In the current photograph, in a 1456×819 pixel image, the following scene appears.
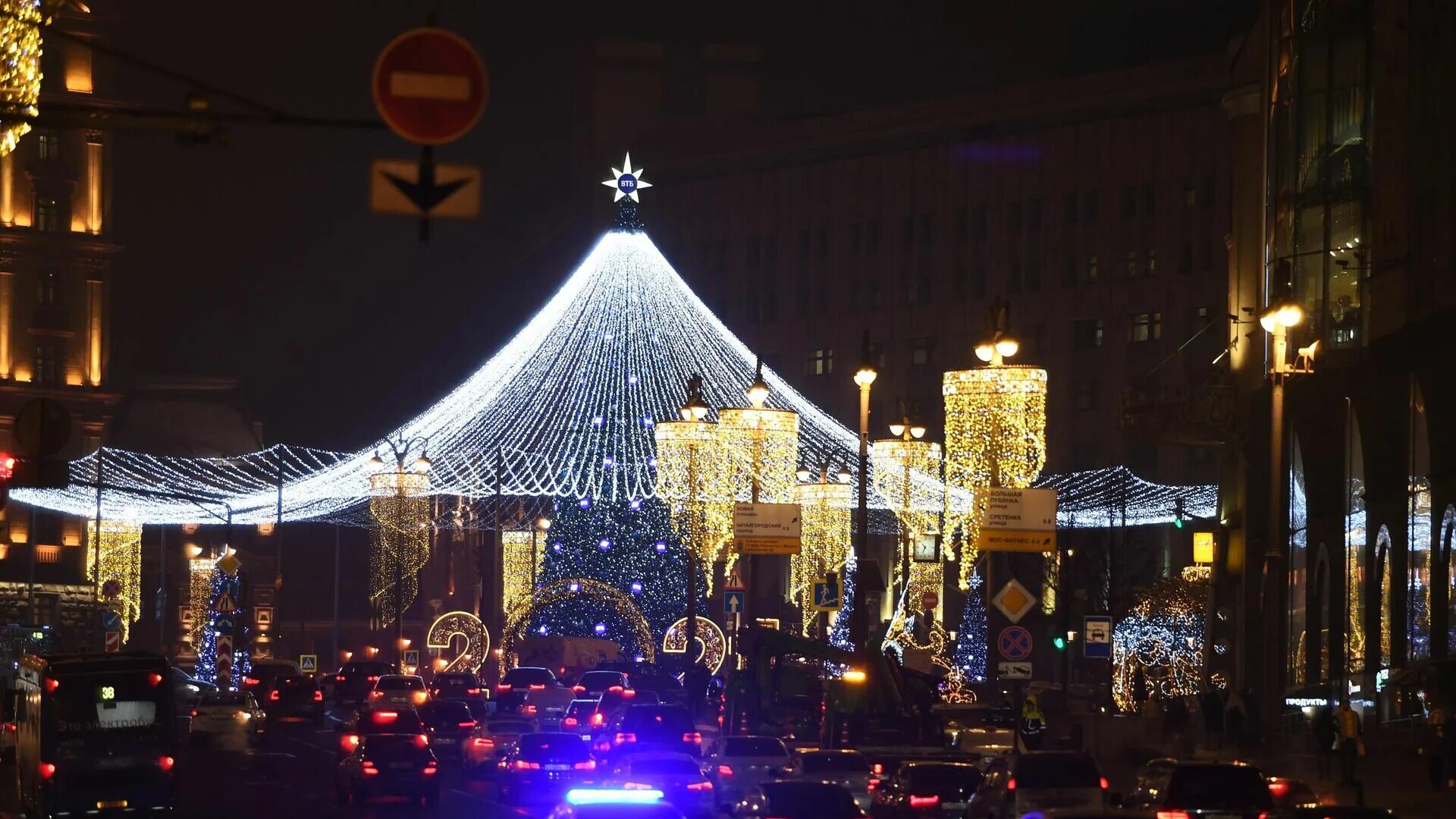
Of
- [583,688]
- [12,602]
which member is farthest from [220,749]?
[12,602]

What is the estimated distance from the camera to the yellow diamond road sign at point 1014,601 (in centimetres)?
3300

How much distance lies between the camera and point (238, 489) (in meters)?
108

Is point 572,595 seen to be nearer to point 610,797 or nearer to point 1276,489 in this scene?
point 1276,489

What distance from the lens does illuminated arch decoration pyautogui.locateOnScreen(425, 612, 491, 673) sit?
7175 cm

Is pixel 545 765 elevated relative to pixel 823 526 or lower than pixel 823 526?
lower

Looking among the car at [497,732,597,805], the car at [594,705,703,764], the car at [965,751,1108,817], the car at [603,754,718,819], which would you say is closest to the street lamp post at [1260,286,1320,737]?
the car at [965,751,1108,817]

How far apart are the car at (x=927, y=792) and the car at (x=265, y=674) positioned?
35932 millimetres

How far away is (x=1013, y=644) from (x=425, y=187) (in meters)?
20.2

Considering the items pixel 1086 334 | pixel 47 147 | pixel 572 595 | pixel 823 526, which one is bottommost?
pixel 572 595

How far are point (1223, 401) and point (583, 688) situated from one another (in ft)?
63.7

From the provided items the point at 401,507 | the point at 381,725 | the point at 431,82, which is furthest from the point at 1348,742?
the point at 401,507

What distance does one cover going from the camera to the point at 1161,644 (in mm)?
66562

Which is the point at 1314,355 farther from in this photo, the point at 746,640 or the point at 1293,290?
the point at 746,640

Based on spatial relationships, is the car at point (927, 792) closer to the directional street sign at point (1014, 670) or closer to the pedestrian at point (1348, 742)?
the directional street sign at point (1014, 670)
